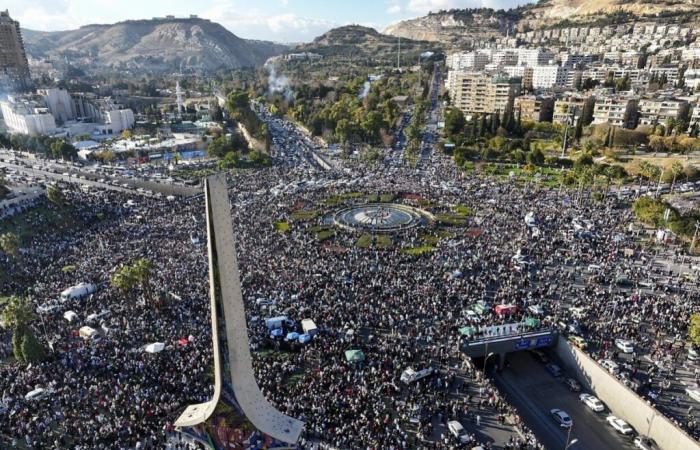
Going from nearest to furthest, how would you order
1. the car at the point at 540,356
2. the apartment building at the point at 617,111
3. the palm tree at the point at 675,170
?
the car at the point at 540,356
the palm tree at the point at 675,170
the apartment building at the point at 617,111

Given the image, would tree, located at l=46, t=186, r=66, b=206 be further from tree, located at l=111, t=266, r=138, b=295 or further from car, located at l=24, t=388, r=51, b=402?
car, located at l=24, t=388, r=51, b=402

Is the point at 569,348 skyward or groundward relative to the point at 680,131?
groundward

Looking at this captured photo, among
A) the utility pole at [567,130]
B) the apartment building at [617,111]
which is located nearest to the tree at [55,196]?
the utility pole at [567,130]

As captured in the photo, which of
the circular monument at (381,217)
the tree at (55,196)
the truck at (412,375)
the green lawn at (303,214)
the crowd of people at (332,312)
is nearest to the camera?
the crowd of people at (332,312)

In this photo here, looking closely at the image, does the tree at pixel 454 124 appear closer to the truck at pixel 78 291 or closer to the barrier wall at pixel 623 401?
the barrier wall at pixel 623 401

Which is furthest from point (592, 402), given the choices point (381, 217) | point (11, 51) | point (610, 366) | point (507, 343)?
point (11, 51)

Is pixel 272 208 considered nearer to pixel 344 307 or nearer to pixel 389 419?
pixel 344 307

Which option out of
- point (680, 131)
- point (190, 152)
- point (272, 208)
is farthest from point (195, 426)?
A: point (680, 131)
